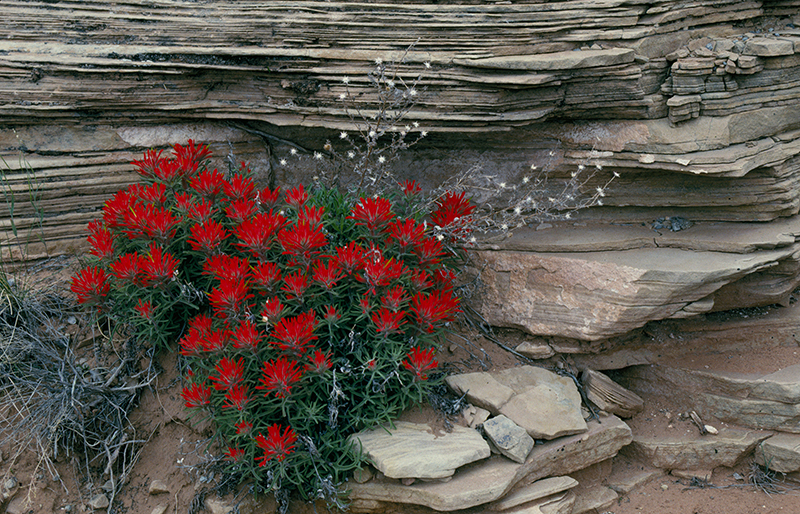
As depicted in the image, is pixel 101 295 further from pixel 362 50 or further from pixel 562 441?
pixel 562 441

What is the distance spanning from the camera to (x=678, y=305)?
13.4ft

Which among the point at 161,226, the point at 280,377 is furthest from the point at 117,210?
the point at 280,377

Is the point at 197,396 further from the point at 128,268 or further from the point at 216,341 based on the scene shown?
the point at 128,268

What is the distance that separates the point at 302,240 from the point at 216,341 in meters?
0.71

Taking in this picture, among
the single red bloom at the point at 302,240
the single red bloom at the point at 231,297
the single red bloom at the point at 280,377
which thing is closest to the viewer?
the single red bloom at the point at 280,377

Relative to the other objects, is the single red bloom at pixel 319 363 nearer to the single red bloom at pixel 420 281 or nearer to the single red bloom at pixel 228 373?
the single red bloom at pixel 228 373

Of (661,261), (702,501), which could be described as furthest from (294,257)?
(702,501)

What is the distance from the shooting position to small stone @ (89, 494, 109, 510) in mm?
3379

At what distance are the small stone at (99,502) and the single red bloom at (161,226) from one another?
1527mm

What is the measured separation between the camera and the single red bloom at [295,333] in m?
3.04

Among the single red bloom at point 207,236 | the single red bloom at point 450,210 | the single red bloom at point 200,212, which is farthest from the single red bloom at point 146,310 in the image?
the single red bloom at point 450,210

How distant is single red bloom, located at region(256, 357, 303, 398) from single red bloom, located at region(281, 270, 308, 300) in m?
0.37

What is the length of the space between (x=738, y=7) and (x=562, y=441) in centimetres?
354

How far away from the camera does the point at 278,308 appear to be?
311 centimetres
